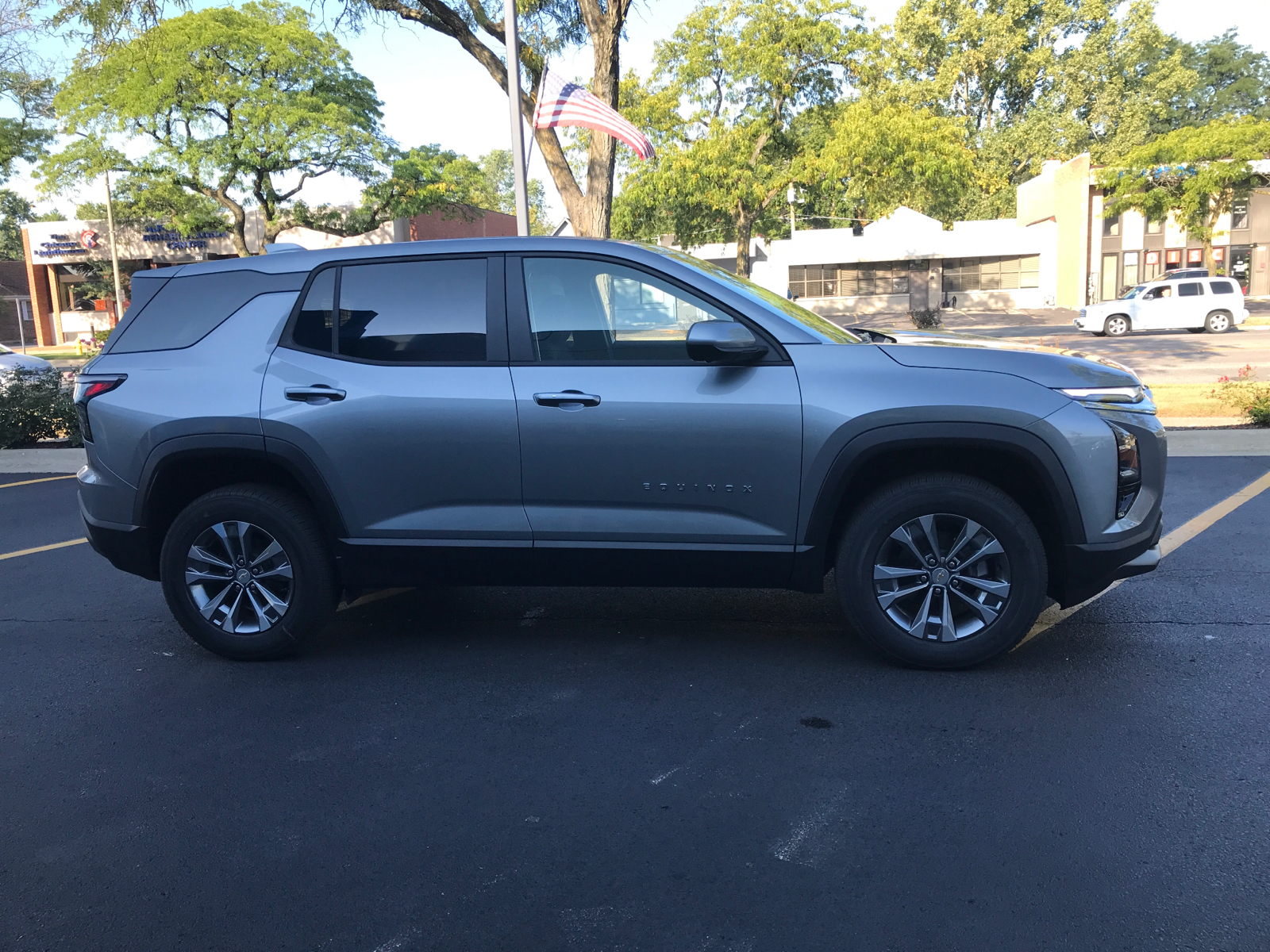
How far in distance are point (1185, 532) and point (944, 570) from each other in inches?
130

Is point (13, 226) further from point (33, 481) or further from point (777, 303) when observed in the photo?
point (777, 303)

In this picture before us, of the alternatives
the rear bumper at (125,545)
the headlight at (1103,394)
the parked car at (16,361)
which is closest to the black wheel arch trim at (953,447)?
the headlight at (1103,394)

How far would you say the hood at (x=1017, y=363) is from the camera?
424 centimetres

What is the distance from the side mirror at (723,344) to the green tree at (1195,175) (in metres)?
45.3

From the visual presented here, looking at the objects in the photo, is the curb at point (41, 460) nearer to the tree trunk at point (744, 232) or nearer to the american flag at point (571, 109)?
the american flag at point (571, 109)

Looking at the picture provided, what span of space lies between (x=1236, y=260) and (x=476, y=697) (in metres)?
50.1

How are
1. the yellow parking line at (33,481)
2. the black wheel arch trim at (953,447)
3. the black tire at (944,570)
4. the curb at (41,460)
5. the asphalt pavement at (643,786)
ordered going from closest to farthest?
the asphalt pavement at (643,786)
the black wheel arch trim at (953,447)
the black tire at (944,570)
the yellow parking line at (33,481)
the curb at (41,460)

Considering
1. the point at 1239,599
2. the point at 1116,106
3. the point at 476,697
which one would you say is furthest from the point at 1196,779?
the point at 1116,106

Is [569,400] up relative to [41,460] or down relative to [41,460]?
up

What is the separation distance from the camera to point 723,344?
4176 mm

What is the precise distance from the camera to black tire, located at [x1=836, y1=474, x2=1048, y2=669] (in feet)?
14.0

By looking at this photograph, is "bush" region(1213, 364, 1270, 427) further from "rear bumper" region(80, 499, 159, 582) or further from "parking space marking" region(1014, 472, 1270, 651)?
"rear bumper" region(80, 499, 159, 582)

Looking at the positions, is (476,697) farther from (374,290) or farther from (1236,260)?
(1236,260)

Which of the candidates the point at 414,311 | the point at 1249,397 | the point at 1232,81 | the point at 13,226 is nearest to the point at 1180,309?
the point at 1249,397
